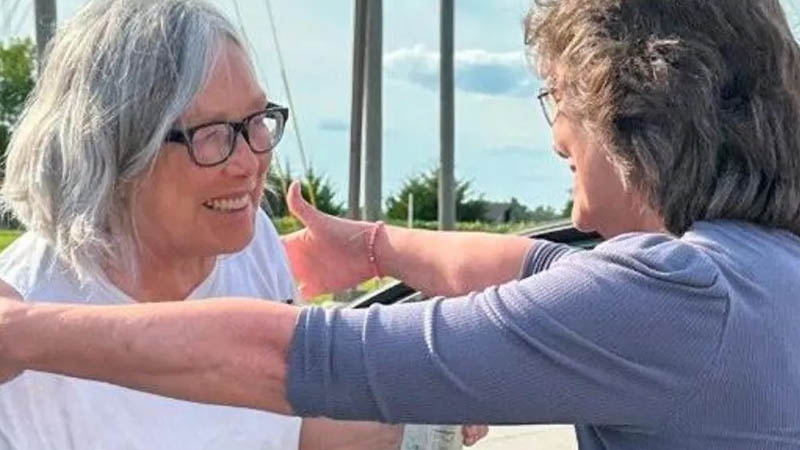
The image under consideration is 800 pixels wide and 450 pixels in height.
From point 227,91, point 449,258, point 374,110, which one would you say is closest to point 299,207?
point 449,258

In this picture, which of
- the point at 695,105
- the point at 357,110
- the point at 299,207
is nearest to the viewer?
the point at 695,105

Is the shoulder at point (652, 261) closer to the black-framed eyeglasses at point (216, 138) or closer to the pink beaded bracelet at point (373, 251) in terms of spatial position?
the black-framed eyeglasses at point (216, 138)

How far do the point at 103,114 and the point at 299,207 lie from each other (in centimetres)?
45

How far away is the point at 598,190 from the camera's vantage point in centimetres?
142

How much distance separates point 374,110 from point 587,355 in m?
10.1

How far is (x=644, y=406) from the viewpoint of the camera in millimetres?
1250

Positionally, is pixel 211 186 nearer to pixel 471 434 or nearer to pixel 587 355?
pixel 471 434

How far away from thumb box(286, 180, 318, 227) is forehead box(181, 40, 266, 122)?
0.31 metres

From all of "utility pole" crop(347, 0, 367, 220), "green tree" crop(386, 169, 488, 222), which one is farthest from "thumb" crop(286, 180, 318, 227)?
"green tree" crop(386, 169, 488, 222)

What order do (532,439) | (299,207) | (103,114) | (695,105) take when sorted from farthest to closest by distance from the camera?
(532,439) < (299,207) < (103,114) < (695,105)

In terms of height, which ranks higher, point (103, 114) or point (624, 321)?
point (103, 114)

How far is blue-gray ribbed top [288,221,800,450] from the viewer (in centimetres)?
122

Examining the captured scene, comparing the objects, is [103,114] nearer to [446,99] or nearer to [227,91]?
[227,91]

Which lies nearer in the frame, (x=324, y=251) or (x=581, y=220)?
(x=581, y=220)
